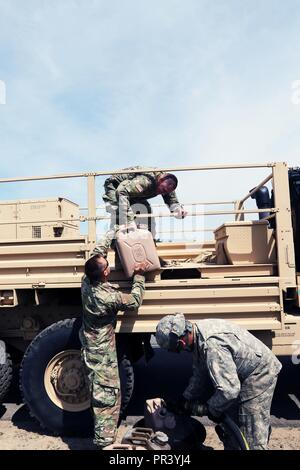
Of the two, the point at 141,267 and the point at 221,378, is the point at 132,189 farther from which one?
the point at 221,378

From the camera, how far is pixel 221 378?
101 inches

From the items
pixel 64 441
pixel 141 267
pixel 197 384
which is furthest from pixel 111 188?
pixel 64 441

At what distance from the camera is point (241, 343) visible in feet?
9.11

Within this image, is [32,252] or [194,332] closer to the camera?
[194,332]

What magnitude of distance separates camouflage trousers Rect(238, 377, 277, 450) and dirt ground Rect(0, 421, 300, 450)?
611mm

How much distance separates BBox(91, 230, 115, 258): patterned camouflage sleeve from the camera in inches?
140

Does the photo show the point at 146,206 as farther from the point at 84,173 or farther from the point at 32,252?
the point at 32,252

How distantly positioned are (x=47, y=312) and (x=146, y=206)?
1.56 m

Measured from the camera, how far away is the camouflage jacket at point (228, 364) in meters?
2.58

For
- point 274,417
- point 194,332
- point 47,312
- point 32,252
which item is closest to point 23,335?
point 47,312

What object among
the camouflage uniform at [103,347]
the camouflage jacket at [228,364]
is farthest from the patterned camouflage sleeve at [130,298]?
the camouflage jacket at [228,364]

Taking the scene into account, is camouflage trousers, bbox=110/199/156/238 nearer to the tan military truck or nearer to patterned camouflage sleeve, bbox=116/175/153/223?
patterned camouflage sleeve, bbox=116/175/153/223

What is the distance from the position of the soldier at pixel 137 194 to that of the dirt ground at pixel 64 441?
2081 millimetres
